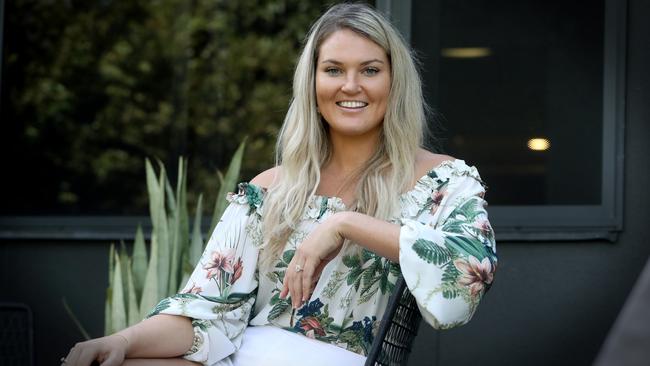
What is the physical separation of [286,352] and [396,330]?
30cm

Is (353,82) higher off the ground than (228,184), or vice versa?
(353,82)

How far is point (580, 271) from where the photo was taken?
3.35 metres

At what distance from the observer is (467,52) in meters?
3.67

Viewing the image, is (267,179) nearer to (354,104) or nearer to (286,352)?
(354,104)

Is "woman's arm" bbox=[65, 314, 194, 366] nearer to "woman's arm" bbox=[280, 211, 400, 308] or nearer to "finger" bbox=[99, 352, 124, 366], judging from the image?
"finger" bbox=[99, 352, 124, 366]

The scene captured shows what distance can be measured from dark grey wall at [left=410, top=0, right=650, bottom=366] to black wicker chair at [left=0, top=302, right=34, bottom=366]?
55.5 inches

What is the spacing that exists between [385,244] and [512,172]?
6.09 feet

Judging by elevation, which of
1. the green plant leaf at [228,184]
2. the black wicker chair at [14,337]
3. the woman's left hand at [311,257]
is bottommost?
the black wicker chair at [14,337]

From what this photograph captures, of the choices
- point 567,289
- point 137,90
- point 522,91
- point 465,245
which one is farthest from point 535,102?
point 137,90

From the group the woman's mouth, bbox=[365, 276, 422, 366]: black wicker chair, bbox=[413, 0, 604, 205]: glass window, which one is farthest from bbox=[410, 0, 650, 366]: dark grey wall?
bbox=[365, 276, 422, 366]: black wicker chair

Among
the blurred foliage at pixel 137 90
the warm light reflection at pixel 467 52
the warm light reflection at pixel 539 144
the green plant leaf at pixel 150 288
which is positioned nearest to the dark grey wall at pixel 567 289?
the warm light reflection at pixel 539 144

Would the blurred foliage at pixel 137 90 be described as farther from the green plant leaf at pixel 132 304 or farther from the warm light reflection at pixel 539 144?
the warm light reflection at pixel 539 144

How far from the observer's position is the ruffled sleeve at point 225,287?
6.71 ft

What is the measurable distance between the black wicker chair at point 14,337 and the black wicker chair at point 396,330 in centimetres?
201
